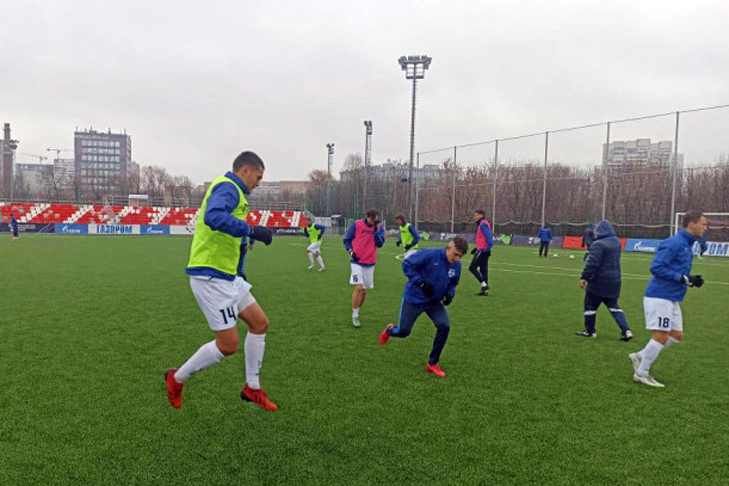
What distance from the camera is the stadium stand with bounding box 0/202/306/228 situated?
48.0m

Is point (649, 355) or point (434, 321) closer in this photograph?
point (649, 355)

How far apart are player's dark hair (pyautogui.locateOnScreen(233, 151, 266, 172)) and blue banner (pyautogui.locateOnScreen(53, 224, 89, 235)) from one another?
5030 centimetres

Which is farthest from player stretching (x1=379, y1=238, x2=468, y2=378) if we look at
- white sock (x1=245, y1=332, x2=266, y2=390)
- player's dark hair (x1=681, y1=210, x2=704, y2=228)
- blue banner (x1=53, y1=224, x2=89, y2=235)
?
blue banner (x1=53, y1=224, x2=89, y2=235)

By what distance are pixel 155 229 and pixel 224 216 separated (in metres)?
51.4

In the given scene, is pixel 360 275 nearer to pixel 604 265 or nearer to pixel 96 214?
pixel 604 265

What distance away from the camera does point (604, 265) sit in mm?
8227

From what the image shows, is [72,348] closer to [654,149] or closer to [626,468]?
[626,468]

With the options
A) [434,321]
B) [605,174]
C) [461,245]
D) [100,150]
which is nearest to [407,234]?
[434,321]

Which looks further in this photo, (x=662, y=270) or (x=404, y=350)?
(x=404, y=350)

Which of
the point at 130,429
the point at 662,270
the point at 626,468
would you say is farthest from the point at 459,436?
the point at 662,270

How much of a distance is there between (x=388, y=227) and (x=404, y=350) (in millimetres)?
45854

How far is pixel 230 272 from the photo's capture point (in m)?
4.40

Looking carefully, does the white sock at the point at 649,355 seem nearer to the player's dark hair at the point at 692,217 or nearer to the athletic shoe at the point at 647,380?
the athletic shoe at the point at 647,380

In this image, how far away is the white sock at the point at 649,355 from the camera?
5844 millimetres
